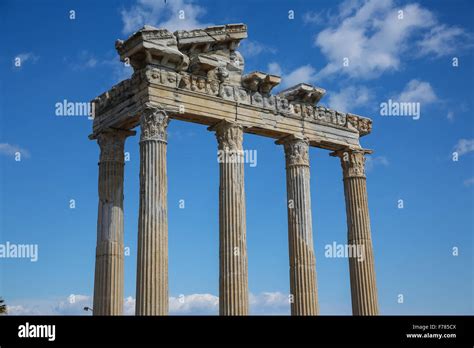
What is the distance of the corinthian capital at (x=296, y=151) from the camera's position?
3603 centimetres

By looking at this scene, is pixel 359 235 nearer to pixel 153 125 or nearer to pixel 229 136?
pixel 229 136

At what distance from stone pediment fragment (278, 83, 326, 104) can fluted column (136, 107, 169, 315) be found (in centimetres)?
826

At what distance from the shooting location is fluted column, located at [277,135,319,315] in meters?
34.2

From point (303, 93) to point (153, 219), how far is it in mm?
11991

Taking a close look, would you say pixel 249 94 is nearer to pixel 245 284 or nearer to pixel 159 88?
pixel 159 88

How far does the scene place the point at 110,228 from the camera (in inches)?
1291

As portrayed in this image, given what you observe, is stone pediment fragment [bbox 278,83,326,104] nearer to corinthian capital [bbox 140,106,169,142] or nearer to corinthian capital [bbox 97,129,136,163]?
corinthian capital [bbox 140,106,169,142]

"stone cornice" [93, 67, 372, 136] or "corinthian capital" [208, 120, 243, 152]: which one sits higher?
"stone cornice" [93, 67, 372, 136]

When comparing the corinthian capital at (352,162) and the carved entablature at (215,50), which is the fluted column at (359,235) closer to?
the corinthian capital at (352,162)

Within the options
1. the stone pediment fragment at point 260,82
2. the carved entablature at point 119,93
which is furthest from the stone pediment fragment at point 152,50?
the stone pediment fragment at point 260,82
